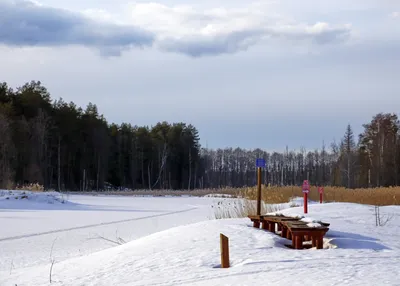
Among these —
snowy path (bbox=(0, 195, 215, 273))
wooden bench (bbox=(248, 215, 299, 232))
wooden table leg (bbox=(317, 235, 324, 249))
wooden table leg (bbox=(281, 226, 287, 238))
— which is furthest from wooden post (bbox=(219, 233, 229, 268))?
snowy path (bbox=(0, 195, 215, 273))

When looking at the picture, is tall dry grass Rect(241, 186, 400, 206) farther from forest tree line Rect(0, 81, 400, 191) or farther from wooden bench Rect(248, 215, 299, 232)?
forest tree line Rect(0, 81, 400, 191)

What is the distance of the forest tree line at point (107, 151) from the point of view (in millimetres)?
48594

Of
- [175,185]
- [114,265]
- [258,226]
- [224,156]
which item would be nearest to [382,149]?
[175,185]

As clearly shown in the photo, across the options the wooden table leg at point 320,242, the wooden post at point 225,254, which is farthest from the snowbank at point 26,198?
the wooden post at point 225,254

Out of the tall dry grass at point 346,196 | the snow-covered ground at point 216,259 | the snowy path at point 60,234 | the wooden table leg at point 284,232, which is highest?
the tall dry grass at point 346,196

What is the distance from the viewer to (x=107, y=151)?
60375 mm

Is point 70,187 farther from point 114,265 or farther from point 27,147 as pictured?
point 114,265

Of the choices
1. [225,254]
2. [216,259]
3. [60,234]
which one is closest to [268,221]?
[216,259]

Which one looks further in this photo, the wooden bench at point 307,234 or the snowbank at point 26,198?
the snowbank at point 26,198

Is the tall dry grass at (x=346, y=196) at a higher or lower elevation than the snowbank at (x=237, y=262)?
higher

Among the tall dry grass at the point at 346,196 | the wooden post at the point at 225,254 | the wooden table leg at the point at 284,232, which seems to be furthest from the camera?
the tall dry grass at the point at 346,196

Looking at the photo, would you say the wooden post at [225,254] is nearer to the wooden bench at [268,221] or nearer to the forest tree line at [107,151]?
the wooden bench at [268,221]

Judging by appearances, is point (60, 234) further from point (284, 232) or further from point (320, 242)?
point (320, 242)

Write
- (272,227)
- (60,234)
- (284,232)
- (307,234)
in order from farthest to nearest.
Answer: (60,234), (272,227), (284,232), (307,234)
